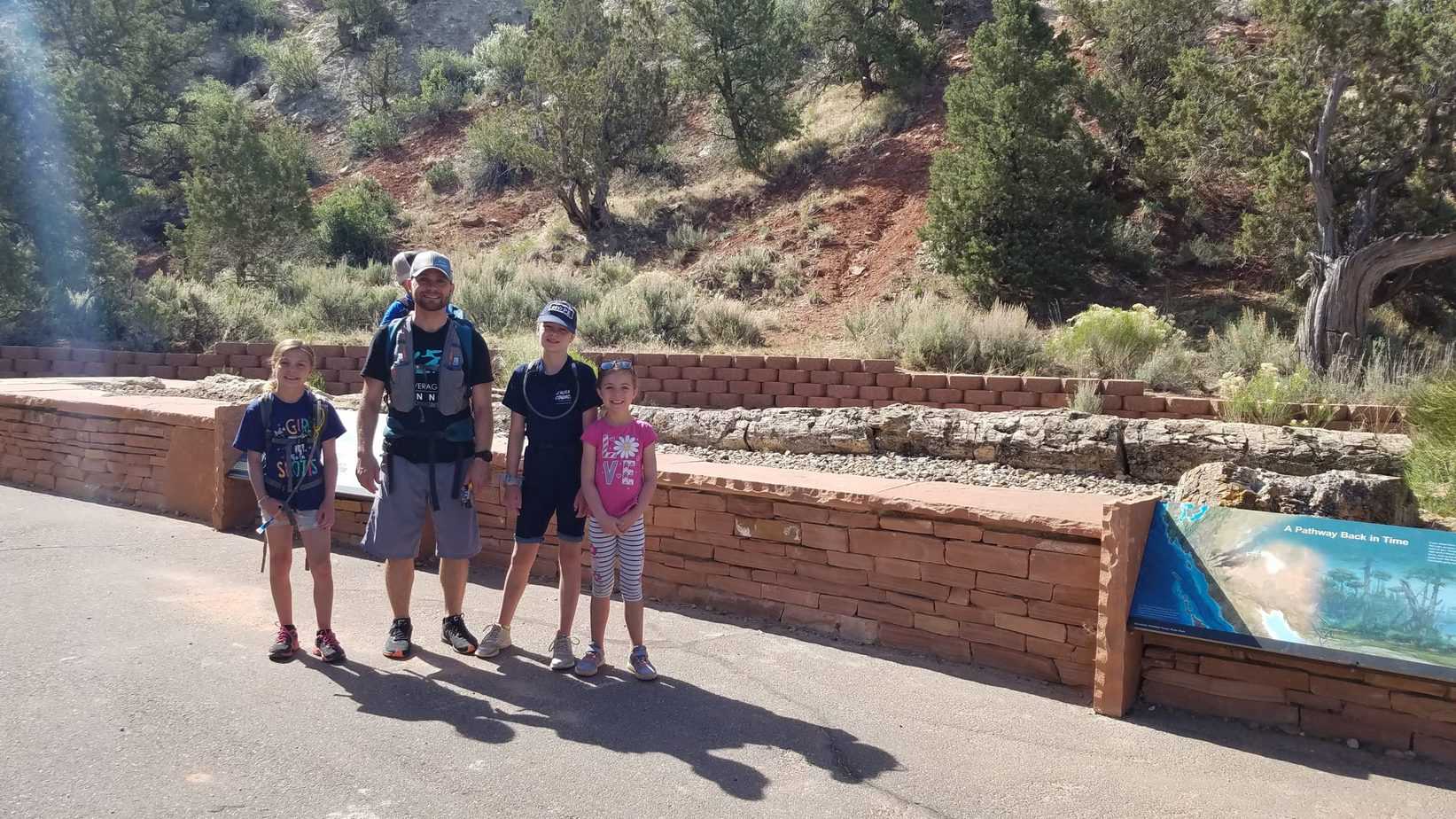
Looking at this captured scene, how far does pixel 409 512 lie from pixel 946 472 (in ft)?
17.0

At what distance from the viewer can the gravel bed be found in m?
8.19

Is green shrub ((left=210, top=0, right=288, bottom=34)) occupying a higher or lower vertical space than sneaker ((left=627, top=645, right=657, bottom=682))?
higher

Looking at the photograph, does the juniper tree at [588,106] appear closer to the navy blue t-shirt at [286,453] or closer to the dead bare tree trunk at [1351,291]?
the dead bare tree trunk at [1351,291]

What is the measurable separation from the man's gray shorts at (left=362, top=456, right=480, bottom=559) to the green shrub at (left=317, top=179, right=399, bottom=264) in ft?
83.1

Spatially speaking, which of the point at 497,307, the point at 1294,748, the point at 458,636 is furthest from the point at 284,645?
the point at 497,307

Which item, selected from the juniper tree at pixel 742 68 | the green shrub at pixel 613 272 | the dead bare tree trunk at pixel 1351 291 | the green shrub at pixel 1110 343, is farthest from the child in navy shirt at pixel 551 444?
the juniper tree at pixel 742 68

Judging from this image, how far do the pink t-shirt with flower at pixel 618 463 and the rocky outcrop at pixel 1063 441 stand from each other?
17.0 ft

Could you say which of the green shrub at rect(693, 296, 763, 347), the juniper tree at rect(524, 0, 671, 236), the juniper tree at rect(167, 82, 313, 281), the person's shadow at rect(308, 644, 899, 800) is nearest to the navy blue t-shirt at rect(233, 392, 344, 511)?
the person's shadow at rect(308, 644, 899, 800)

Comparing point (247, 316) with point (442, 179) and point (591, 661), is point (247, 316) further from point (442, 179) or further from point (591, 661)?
point (442, 179)

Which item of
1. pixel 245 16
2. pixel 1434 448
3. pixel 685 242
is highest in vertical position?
pixel 245 16

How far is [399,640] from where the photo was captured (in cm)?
465

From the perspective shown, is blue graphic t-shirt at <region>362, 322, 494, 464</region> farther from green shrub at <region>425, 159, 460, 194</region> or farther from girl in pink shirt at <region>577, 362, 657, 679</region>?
green shrub at <region>425, 159, 460, 194</region>

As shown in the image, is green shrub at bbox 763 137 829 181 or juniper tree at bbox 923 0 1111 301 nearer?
juniper tree at bbox 923 0 1111 301

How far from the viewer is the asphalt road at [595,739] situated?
3.32 metres
